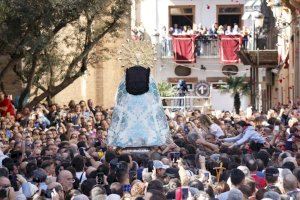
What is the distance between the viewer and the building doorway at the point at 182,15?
190 feet

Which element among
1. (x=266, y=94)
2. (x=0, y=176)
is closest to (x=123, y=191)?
(x=0, y=176)

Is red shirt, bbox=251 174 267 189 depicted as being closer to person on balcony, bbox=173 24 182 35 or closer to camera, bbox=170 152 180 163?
camera, bbox=170 152 180 163

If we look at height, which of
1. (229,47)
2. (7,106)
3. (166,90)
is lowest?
(7,106)

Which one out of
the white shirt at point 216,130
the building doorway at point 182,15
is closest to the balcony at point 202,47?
the building doorway at point 182,15

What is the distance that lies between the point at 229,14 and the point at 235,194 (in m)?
45.9

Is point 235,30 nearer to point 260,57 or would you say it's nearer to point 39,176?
point 260,57

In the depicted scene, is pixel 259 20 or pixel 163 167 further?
pixel 259 20

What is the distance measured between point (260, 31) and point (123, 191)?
107 feet

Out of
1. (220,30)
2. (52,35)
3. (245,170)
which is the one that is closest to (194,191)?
(245,170)

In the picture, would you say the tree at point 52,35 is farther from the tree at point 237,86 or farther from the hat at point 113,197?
the tree at point 237,86

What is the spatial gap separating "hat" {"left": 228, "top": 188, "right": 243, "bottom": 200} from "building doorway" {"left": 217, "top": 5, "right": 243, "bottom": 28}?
45.5 meters

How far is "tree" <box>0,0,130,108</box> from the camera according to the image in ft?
92.8

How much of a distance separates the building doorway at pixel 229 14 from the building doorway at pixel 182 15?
1.32 metres

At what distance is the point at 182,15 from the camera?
57938mm
